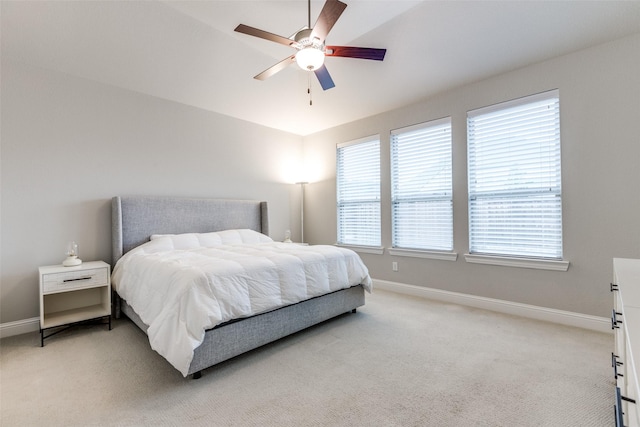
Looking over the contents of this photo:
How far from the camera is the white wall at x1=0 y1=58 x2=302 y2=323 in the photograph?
2805 millimetres

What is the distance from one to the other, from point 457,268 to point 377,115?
2440 mm

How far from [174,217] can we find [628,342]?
404 centimetres

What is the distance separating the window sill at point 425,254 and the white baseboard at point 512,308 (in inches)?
16.4

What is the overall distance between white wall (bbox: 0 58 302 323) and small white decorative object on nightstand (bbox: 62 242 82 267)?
16 centimetres

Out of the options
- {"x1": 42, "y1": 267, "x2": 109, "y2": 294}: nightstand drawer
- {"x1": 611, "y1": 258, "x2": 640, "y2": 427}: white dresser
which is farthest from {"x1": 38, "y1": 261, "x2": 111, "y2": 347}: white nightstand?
{"x1": 611, "y1": 258, "x2": 640, "y2": 427}: white dresser

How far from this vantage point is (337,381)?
6.41ft

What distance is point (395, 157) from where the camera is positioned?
4.22 m

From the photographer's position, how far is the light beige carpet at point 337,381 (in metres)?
1.63

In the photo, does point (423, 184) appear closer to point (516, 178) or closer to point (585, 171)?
point (516, 178)

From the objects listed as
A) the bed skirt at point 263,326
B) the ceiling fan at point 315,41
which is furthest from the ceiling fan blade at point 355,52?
the bed skirt at point 263,326

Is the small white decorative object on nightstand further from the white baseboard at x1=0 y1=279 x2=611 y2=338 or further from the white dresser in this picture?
the white dresser

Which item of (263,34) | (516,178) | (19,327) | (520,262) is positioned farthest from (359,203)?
(19,327)

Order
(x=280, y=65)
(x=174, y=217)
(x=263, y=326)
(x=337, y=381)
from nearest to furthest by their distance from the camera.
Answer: (x=337, y=381), (x=263, y=326), (x=280, y=65), (x=174, y=217)

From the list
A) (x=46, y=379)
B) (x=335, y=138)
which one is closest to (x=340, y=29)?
(x=335, y=138)
